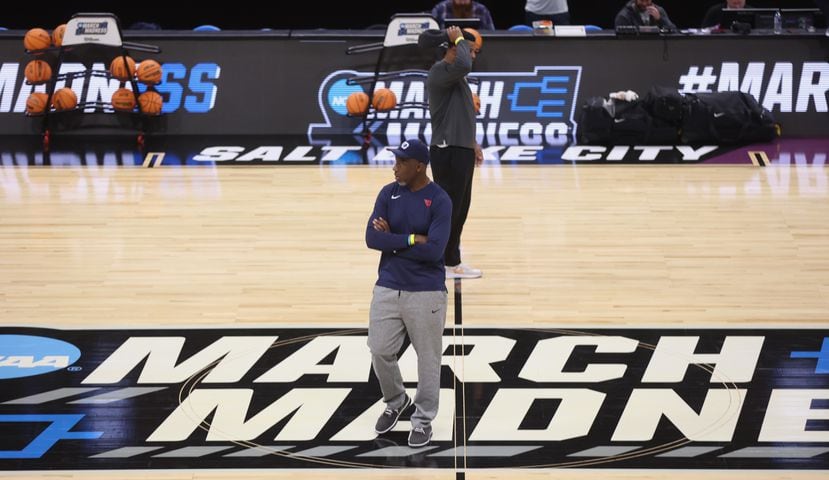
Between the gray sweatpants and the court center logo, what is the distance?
723 centimetres

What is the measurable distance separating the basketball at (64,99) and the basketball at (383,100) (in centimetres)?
361

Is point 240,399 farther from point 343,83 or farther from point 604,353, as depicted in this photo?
point 343,83

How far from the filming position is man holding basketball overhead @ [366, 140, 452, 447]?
253 inches

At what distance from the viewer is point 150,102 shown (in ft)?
44.3

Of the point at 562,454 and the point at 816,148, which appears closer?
the point at 562,454

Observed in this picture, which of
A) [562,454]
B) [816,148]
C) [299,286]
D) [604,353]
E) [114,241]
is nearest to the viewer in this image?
[562,454]

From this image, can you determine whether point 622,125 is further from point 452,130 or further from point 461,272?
point 452,130

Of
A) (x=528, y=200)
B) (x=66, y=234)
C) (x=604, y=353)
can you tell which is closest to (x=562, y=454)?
(x=604, y=353)

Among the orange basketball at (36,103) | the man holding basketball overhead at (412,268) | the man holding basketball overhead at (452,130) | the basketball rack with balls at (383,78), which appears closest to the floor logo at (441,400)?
the man holding basketball overhead at (412,268)

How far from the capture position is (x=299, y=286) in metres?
9.28

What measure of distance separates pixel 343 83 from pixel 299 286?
16.7 ft

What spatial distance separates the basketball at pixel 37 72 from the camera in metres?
13.5

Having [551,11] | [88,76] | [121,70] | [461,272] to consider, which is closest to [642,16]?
[551,11]

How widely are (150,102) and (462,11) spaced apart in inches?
160
